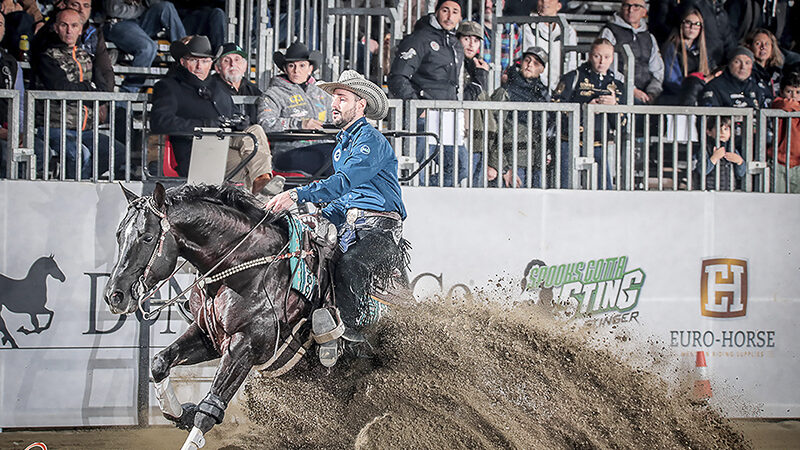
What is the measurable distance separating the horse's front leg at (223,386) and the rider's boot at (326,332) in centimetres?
40

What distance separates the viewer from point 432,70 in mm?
6973

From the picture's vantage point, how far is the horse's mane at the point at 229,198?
4758 mm

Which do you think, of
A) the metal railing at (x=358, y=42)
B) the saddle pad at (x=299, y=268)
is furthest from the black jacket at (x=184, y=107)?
the saddle pad at (x=299, y=268)

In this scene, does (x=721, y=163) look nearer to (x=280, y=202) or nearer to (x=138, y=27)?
(x=280, y=202)

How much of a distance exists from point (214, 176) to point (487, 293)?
2366 millimetres

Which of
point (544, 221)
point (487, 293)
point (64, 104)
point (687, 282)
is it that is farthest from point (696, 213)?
point (64, 104)

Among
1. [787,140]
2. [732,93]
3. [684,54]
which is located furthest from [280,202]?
[684,54]

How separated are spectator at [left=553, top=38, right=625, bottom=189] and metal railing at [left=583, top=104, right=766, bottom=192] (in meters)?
0.10

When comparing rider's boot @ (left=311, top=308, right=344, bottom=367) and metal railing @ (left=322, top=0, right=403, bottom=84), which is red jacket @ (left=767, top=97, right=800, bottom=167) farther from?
rider's boot @ (left=311, top=308, right=344, bottom=367)

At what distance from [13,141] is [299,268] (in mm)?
2811

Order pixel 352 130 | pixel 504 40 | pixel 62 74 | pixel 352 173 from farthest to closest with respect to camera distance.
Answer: pixel 504 40
pixel 62 74
pixel 352 130
pixel 352 173

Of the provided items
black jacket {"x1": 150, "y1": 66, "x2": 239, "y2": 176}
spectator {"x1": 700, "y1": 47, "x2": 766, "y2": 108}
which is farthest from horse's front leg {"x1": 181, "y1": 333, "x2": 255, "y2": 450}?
spectator {"x1": 700, "y1": 47, "x2": 766, "y2": 108}

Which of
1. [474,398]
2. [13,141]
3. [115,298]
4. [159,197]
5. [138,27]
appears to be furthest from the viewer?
[138,27]

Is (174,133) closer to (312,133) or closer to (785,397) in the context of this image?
(312,133)
